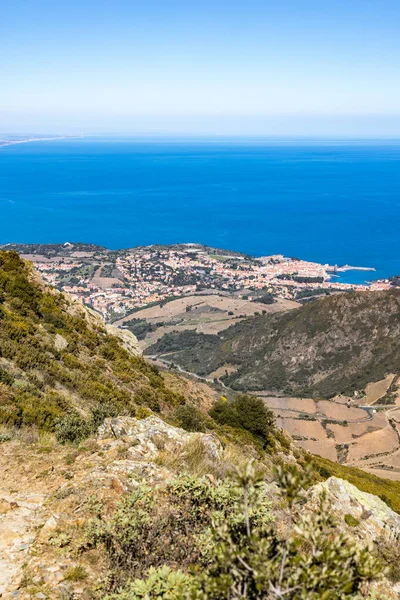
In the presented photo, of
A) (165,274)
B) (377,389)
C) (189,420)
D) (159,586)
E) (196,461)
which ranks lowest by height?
(165,274)

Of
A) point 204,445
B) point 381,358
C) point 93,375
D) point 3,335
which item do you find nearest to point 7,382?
point 3,335

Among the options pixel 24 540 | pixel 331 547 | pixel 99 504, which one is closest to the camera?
pixel 331 547

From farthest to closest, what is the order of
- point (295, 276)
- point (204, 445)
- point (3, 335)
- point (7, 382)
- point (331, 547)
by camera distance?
point (295, 276) → point (3, 335) → point (7, 382) → point (204, 445) → point (331, 547)

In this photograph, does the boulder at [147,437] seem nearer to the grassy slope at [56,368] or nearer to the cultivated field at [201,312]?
the grassy slope at [56,368]

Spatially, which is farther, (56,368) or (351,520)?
(56,368)

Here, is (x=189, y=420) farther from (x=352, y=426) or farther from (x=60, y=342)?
(x=352, y=426)

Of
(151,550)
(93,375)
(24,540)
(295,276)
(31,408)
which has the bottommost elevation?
(295,276)

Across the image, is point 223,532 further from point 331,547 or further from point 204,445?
point 204,445

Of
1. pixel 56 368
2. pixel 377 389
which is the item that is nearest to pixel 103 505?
pixel 56 368
